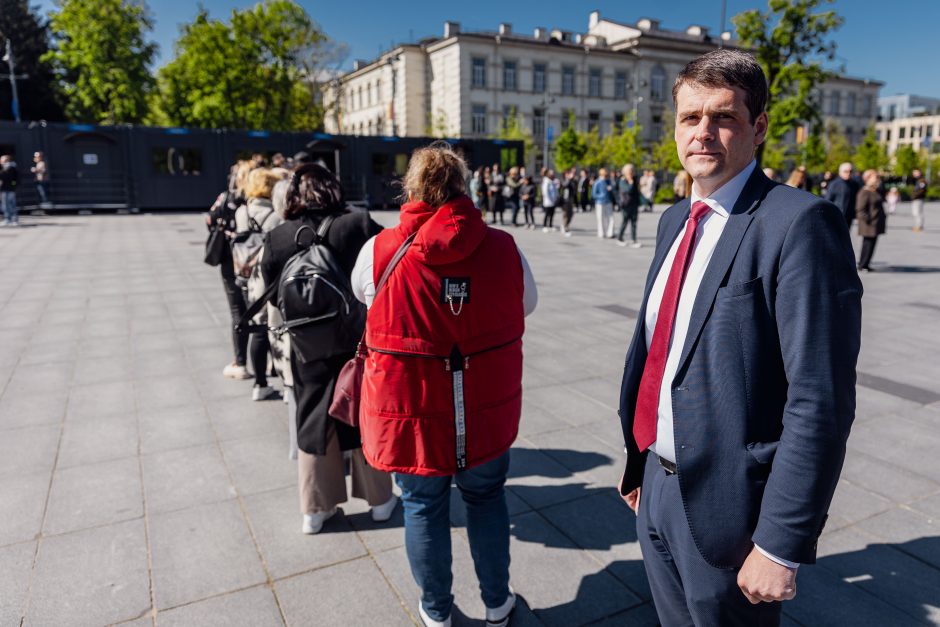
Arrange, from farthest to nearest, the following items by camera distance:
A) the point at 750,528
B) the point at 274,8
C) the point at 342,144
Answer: the point at 274,8 → the point at 342,144 → the point at 750,528

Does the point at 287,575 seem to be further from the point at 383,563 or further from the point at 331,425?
the point at 331,425

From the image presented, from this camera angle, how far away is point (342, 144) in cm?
2589

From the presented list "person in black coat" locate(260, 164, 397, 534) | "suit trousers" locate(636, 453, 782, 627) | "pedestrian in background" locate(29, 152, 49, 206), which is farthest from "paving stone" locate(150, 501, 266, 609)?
"pedestrian in background" locate(29, 152, 49, 206)

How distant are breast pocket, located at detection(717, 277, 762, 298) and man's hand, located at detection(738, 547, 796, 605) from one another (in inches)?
23.5

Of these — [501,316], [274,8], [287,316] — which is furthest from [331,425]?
[274,8]

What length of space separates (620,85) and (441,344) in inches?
2377

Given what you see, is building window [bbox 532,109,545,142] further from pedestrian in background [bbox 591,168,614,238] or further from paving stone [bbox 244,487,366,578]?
paving stone [bbox 244,487,366,578]

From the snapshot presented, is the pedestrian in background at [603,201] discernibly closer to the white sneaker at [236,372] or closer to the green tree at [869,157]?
the white sneaker at [236,372]

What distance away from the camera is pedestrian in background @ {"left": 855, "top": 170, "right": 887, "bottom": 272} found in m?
11.2

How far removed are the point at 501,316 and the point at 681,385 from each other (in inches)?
35.4

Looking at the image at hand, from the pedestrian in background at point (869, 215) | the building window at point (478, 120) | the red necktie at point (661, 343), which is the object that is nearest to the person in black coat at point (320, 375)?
the red necktie at point (661, 343)

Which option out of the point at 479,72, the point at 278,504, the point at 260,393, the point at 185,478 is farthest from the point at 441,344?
the point at 479,72

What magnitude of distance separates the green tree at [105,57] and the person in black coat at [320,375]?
1630 inches

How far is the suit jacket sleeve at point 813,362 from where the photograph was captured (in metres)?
1.38
